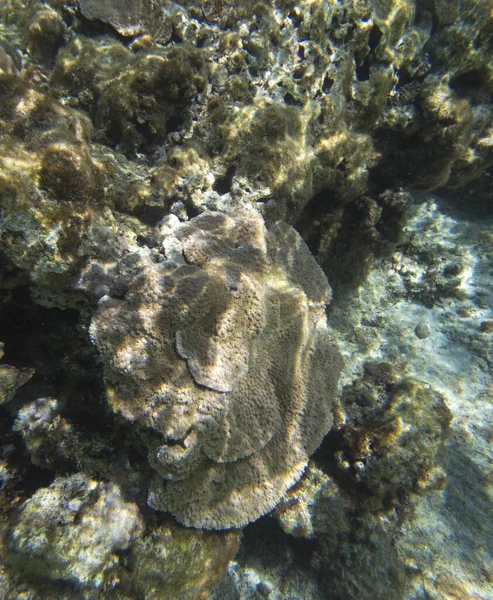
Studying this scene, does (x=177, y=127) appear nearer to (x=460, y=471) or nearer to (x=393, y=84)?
(x=393, y=84)

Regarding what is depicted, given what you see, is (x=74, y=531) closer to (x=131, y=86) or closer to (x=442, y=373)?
(x=131, y=86)

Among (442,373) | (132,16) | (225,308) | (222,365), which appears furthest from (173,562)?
(132,16)

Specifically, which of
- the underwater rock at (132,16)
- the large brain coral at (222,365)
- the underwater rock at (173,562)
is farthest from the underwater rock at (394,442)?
the underwater rock at (132,16)

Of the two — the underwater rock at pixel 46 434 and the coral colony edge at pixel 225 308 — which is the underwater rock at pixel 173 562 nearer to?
the coral colony edge at pixel 225 308

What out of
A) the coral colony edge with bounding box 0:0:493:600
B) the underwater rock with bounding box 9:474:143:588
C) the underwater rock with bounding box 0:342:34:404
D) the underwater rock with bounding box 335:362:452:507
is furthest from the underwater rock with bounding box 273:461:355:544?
the underwater rock with bounding box 0:342:34:404

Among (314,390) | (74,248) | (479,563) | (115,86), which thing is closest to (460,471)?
(479,563)

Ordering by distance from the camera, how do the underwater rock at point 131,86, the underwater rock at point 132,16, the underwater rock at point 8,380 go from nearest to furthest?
the underwater rock at point 8,380 < the underwater rock at point 131,86 < the underwater rock at point 132,16
